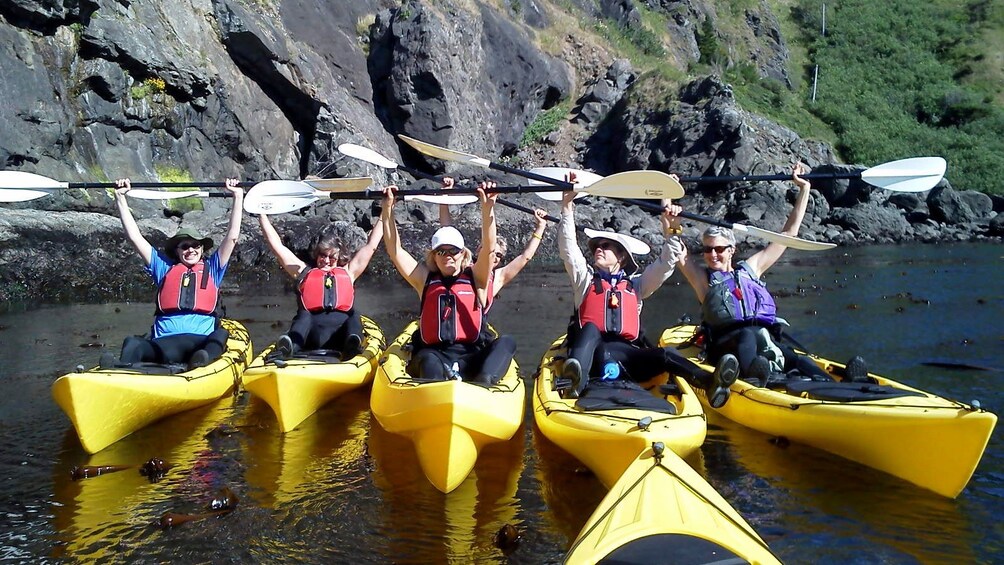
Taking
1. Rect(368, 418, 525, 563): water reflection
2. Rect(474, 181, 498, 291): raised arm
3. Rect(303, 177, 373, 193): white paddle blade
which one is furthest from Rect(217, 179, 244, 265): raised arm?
Rect(474, 181, 498, 291): raised arm

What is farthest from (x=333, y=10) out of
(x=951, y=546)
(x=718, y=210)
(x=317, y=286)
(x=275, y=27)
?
(x=951, y=546)

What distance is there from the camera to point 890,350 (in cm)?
862

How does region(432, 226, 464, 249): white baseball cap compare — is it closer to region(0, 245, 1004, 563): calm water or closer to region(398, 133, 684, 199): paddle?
region(398, 133, 684, 199): paddle

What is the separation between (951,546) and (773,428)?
1557 millimetres

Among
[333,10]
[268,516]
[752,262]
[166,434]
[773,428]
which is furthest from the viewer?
[333,10]

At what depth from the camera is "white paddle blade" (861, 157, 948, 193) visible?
6613mm

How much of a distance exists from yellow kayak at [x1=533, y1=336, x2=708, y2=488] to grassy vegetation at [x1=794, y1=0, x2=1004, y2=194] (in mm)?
31798

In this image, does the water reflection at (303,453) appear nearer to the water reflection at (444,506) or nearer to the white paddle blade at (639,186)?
the water reflection at (444,506)

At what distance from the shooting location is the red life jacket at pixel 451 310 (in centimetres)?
535

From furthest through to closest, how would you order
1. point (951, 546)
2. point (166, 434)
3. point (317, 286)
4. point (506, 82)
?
point (506, 82), point (317, 286), point (166, 434), point (951, 546)

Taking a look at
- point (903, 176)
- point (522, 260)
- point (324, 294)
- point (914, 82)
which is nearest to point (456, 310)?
point (522, 260)

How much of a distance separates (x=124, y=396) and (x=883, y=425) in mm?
4868

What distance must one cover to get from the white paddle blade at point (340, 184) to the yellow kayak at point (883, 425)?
372cm

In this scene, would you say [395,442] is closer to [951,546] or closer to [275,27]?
[951,546]
